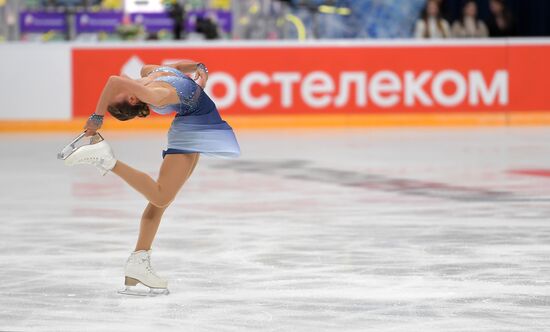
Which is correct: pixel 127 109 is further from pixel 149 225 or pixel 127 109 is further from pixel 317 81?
pixel 317 81

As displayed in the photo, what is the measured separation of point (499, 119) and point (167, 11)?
16.7ft

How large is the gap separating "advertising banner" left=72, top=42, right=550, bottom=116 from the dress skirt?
11956 millimetres

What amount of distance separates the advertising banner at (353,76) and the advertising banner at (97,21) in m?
1.74

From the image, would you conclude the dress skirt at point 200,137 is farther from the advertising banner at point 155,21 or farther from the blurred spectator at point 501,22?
the blurred spectator at point 501,22

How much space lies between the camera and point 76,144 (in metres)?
5.95

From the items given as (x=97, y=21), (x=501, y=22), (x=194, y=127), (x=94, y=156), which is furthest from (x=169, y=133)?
(x=501, y=22)

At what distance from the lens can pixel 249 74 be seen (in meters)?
18.8

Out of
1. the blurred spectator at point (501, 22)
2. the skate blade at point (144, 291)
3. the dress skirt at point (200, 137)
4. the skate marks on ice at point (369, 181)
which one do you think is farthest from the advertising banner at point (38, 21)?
the dress skirt at point (200, 137)

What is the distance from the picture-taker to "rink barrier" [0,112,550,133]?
18.3 meters

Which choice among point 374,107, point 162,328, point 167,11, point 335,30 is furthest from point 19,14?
point 162,328

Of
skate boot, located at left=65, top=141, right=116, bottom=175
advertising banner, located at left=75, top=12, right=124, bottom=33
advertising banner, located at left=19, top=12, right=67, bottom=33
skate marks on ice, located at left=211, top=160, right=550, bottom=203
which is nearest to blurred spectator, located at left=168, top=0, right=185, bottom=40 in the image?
advertising banner, located at left=75, top=12, right=124, bottom=33

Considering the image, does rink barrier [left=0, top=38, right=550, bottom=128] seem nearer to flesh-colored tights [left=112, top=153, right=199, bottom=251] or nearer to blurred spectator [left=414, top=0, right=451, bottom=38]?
blurred spectator [left=414, top=0, right=451, bottom=38]

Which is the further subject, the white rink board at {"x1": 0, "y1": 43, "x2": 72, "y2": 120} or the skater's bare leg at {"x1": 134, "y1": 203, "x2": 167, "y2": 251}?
the white rink board at {"x1": 0, "y1": 43, "x2": 72, "y2": 120}

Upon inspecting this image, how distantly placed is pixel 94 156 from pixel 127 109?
353mm
